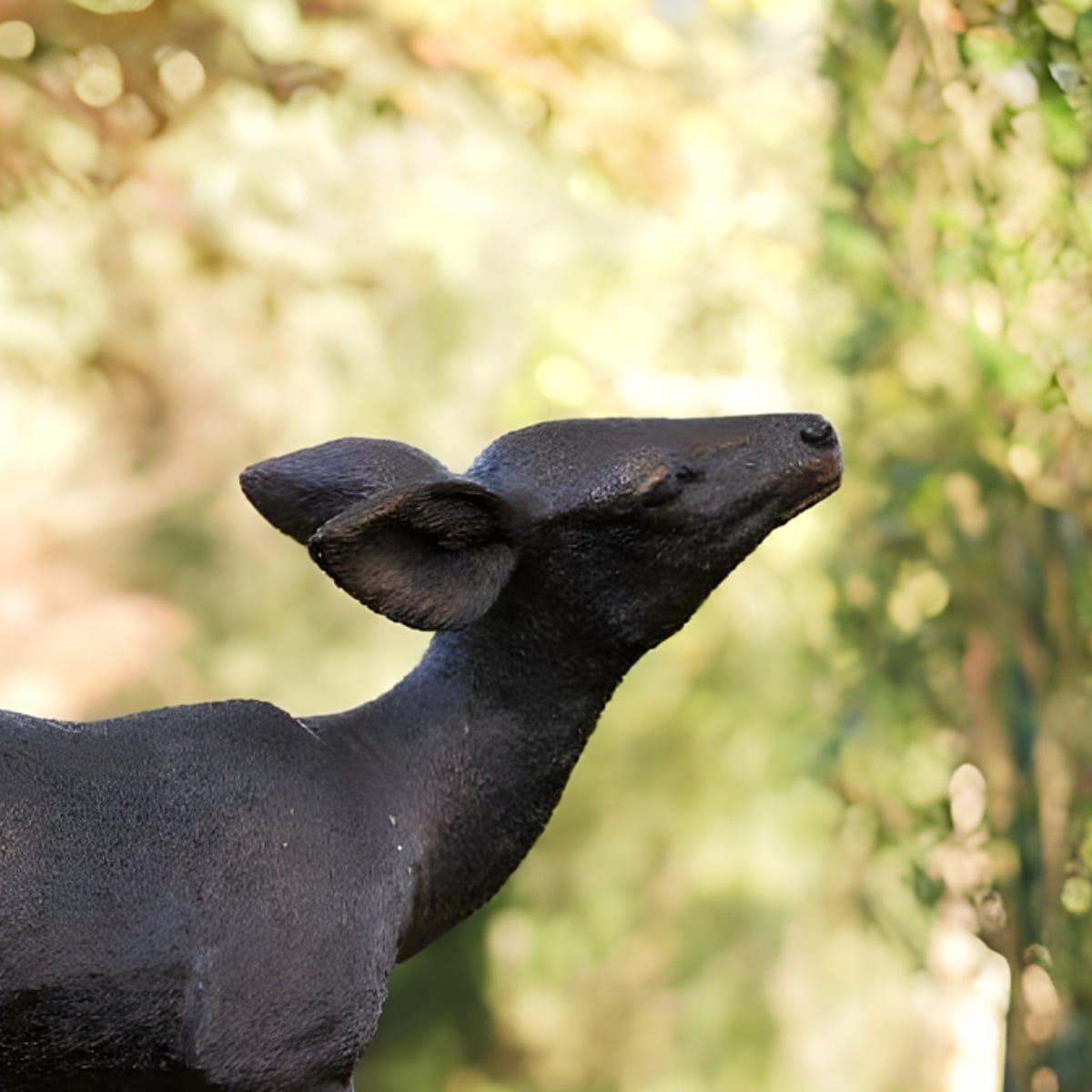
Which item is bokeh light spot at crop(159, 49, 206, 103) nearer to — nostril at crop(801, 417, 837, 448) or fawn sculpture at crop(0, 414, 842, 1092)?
fawn sculpture at crop(0, 414, 842, 1092)

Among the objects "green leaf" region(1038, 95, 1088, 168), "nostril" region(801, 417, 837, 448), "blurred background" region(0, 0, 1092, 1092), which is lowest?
"blurred background" region(0, 0, 1092, 1092)

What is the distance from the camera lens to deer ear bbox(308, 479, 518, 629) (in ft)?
2.90

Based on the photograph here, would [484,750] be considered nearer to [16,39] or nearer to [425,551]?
[425,551]

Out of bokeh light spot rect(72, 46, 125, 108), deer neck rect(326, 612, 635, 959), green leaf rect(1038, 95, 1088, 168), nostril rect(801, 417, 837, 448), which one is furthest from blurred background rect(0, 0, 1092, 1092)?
deer neck rect(326, 612, 635, 959)

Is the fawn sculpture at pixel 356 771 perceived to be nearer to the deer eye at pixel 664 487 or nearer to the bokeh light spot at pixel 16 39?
the deer eye at pixel 664 487

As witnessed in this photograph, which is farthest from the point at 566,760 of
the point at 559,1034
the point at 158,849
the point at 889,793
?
the point at 559,1034

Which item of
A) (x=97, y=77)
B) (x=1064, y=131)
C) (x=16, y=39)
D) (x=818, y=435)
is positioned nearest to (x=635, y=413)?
(x=1064, y=131)

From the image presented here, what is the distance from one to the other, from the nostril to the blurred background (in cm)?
96

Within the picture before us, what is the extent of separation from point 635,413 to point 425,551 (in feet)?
4.54

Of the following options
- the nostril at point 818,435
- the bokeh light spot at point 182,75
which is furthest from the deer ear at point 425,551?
the bokeh light spot at point 182,75

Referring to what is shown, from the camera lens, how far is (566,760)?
101 centimetres

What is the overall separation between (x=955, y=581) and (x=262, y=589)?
991 mm

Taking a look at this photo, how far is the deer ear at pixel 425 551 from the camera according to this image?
34.8 inches

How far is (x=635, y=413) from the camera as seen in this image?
89.8 inches
